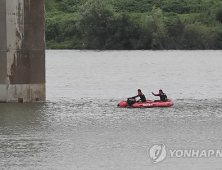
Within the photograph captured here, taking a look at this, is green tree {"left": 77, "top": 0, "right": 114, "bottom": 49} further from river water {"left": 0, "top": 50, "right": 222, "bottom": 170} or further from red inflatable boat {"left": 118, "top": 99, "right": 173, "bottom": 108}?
red inflatable boat {"left": 118, "top": 99, "right": 173, "bottom": 108}

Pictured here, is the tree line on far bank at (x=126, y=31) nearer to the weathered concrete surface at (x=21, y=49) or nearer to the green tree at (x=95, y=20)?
the green tree at (x=95, y=20)

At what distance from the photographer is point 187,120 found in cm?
3400

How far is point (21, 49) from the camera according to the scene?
37.0 meters

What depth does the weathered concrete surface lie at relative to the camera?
121 ft

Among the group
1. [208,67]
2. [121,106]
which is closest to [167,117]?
[121,106]

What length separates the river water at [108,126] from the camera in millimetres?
24297

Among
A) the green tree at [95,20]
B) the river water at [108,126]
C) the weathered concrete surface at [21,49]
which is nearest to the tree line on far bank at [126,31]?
the green tree at [95,20]

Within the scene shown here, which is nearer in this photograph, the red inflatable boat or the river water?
the river water

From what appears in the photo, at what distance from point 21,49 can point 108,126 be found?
7.69 meters

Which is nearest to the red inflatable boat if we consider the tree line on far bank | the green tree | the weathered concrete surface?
the weathered concrete surface

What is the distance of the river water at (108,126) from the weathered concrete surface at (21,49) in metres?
0.85

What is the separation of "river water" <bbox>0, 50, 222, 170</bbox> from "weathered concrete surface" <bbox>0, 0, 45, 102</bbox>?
2.78ft

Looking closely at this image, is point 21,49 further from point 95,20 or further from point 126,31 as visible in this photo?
point 126,31

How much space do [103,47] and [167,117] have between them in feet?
266
